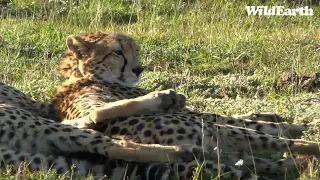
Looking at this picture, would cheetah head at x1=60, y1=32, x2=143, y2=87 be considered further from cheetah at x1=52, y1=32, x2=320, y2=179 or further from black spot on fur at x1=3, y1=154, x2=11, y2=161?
black spot on fur at x1=3, y1=154, x2=11, y2=161

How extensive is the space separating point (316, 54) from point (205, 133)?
3.08 meters

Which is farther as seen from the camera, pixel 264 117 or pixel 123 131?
pixel 264 117

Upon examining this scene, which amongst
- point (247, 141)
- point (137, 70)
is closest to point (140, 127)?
point (247, 141)

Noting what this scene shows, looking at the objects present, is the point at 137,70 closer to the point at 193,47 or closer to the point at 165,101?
the point at 165,101

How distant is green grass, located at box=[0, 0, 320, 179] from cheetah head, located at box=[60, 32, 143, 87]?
1.96 feet

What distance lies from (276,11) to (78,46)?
4.38m

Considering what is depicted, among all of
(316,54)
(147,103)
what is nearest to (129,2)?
(316,54)

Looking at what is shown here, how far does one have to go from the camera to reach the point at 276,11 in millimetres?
8688

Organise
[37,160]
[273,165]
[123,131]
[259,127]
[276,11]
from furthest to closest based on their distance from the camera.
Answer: [276,11]
[259,127]
[123,131]
[273,165]
[37,160]

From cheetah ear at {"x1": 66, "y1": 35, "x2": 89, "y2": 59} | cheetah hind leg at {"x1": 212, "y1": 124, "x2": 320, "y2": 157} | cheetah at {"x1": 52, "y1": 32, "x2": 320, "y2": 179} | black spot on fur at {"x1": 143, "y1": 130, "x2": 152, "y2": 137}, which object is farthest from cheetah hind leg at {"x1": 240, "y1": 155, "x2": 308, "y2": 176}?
cheetah ear at {"x1": 66, "y1": 35, "x2": 89, "y2": 59}

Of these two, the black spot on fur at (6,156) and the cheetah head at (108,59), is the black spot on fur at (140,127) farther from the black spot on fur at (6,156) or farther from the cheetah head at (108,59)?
the cheetah head at (108,59)

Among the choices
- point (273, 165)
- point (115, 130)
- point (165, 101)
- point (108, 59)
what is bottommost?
point (273, 165)

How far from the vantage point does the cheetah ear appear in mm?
4758

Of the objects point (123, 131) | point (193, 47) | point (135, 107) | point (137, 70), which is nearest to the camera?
point (123, 131)
